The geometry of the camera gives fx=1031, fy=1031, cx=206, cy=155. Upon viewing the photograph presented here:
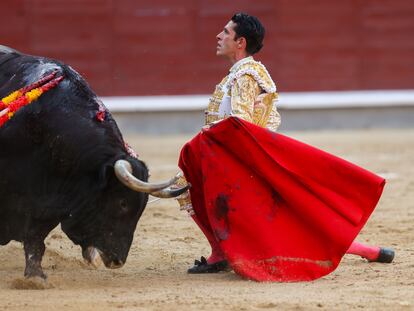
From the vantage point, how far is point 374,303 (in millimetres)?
3410

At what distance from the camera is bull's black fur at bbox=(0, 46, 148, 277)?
12.4 feet

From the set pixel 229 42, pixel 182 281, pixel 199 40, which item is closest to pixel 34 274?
pixel 182 281

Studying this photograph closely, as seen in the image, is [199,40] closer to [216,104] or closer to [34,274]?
[216,104]

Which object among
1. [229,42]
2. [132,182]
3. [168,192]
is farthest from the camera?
[229,42]

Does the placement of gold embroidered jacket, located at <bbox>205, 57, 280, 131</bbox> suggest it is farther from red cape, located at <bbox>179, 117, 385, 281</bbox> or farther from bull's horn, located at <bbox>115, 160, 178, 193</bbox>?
bull's horn, located at <bbox>115, 160, 178, 193</bbox>

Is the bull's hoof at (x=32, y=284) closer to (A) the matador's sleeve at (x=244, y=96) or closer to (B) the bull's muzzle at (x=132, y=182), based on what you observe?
(B) the bull's muzzle at (x=132, y=182)

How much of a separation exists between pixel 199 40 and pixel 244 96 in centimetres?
717

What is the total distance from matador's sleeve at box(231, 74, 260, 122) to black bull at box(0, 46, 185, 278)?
1.43ft

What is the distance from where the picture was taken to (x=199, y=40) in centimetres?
1113

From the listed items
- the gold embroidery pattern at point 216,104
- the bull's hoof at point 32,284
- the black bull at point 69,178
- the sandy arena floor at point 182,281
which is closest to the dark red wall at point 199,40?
the sandy arena floor at point 182,281

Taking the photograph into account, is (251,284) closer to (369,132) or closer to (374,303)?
(374,303)

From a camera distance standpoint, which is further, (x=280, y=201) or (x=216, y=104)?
(x=216, y=104)

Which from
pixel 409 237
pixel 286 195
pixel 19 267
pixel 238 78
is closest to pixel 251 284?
pixel 286 195

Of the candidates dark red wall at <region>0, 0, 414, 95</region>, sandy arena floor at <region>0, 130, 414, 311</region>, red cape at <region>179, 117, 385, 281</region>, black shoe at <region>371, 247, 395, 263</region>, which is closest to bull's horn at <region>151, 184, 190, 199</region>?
red cape at <region>179, 117, 385, 281</region>
